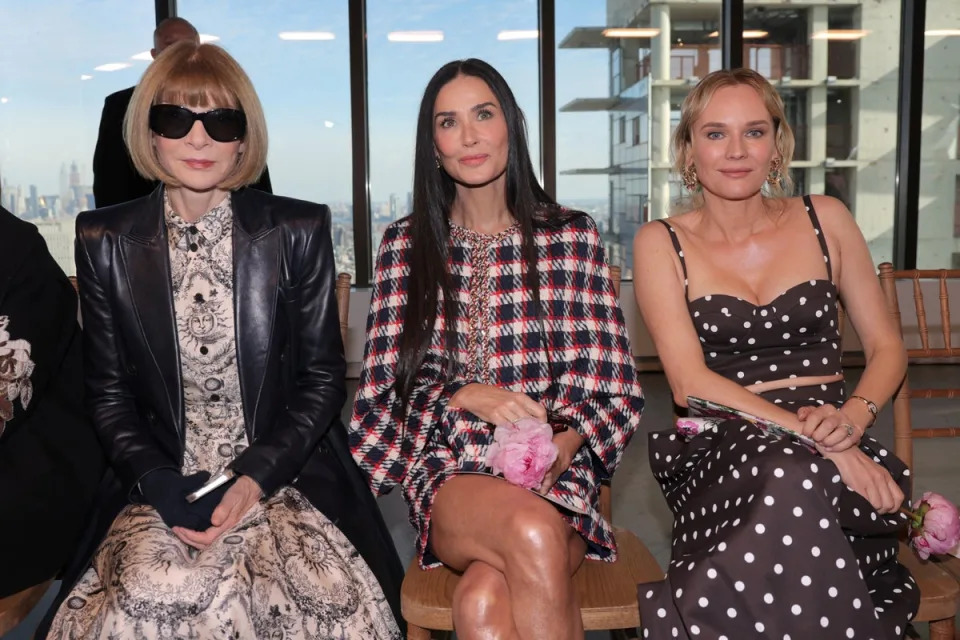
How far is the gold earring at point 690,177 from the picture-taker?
238cm

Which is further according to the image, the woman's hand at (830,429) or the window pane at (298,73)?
the window pane at (298,73)

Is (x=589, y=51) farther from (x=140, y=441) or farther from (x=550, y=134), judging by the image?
(x=140, y=441)

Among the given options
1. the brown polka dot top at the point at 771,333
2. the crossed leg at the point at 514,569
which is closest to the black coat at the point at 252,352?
the crossed leg at the point at 514,569

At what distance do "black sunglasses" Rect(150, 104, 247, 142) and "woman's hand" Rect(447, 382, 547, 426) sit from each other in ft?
2.41

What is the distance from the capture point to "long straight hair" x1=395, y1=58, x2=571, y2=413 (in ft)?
7.04

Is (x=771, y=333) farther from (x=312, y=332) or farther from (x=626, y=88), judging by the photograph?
(x=626, y=88)

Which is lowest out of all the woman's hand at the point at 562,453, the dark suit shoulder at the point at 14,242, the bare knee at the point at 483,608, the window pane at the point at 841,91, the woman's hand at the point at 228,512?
the bare knee at the point at 483,608

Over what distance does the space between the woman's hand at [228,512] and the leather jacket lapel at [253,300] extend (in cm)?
16

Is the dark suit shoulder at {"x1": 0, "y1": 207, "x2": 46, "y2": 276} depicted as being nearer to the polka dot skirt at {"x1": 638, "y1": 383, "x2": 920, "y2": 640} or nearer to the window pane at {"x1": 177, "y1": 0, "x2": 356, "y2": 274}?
the polka dot skirt at {"x1": 638, "y1": 383, "x2": 920, "y2": 640}

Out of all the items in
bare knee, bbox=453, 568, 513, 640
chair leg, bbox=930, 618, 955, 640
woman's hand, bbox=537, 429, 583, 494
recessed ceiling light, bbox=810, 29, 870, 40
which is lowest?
chair leg, bbox=930, 618, 955, 640

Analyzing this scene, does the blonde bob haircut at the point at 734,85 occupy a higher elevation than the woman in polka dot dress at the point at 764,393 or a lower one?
higher

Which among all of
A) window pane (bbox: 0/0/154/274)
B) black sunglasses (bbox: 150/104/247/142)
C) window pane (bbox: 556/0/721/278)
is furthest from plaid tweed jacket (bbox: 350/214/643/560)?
window pane (bbox: 0/0/154/274)

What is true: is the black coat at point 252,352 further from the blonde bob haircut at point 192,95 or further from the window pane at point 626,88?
the window pane at point 626,88

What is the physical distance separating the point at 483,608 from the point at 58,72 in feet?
21.8
